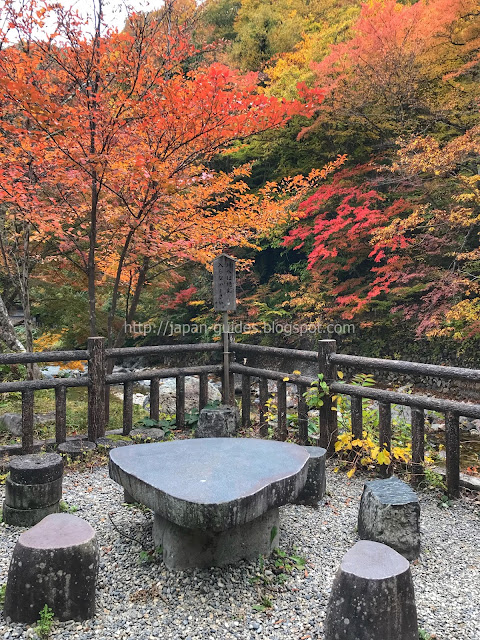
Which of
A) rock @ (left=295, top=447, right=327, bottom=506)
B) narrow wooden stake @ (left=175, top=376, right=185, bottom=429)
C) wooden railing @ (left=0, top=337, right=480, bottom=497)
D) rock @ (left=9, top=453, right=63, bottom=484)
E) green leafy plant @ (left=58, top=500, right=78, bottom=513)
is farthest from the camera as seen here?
narrow wooden stake @ (left=175, top=376, right=185, bottom=429)

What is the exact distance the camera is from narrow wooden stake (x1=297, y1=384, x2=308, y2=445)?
15.1ft

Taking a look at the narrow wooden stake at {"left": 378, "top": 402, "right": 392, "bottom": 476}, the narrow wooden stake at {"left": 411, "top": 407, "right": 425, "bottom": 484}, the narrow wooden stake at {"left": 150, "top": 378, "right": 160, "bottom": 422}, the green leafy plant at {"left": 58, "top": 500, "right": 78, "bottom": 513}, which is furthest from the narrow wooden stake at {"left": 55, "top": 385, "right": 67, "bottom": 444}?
the narrow wooden stake at {"left": 411, "top": 407, "right": 425, "bottom": 484}

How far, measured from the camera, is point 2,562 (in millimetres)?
2613

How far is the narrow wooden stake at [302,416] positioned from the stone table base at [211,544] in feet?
6.65

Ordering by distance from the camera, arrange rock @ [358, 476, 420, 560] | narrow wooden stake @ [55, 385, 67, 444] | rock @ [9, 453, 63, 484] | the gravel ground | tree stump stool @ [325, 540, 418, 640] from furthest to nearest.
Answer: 1. narrow wooden stake @ [55, 385, 67, 444]
2. rock @ [9, 453, 63, 484]
3. rock @ [358, 476, 420, 560]
4. the gravel ground
5. tree stump stool @ [325, 540, 418, 640]

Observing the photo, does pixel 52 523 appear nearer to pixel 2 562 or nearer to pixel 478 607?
pixel 2 562

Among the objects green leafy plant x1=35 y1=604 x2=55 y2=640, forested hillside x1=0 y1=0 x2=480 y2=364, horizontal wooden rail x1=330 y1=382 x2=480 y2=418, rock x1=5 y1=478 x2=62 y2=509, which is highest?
forested hillside x1=0 y1=0 x2=480 y2=364

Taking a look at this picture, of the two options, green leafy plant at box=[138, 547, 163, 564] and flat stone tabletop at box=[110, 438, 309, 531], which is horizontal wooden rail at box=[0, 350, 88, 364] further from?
green leafy plant at box=[138, 547, 163, 564]

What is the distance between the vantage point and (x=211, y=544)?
252 cm

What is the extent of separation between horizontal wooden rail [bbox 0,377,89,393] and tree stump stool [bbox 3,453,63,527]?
128 cm

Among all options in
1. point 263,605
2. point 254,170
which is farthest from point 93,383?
point 254,170

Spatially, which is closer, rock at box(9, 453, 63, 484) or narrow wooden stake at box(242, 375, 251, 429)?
rock at box(9, 453, 63, 484)

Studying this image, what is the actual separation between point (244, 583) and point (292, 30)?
1642cm

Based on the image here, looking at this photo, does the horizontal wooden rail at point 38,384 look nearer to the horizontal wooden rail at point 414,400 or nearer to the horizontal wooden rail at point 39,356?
the horizontal wooden rail at point 39,356
